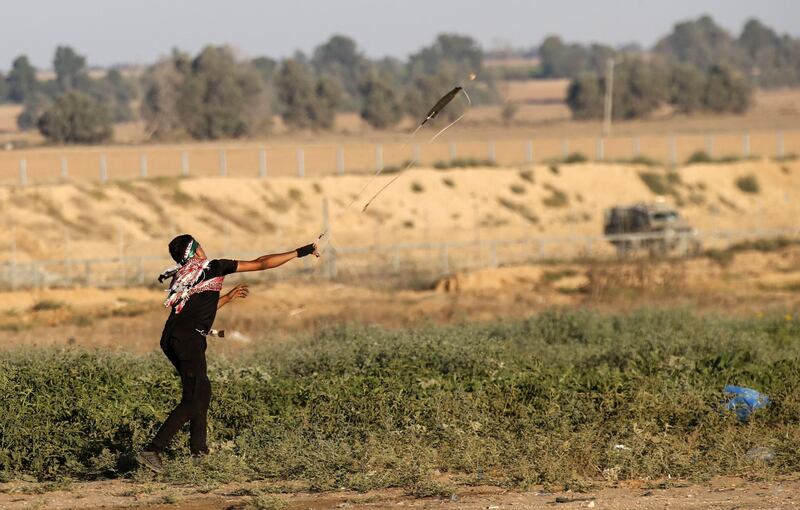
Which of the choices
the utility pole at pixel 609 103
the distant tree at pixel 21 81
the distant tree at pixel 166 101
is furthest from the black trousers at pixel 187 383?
the distant tree at pixel 21 81

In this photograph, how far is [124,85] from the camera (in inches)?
5374

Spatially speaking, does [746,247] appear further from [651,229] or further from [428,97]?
[428,97]

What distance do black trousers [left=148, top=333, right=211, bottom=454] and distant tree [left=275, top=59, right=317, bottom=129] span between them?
253 ft

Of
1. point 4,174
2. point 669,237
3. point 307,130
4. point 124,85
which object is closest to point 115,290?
point 669,237

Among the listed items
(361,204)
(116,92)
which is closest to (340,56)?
(116,92)

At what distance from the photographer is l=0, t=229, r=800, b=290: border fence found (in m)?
30.2

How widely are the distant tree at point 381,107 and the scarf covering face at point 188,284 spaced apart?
78771 mm

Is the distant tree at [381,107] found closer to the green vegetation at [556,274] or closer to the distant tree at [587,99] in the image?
the distant tree at [587,99]

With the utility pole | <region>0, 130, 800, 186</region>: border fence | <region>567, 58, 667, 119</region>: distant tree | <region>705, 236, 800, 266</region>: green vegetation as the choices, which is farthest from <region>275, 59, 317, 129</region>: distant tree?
<region>705, 236, 800, 266</region>: green vegetation

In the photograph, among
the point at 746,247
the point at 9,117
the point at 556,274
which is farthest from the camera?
the point at 9,117

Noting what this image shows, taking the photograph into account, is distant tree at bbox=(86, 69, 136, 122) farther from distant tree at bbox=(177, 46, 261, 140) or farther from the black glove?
the black glove

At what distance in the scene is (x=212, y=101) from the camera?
242 feet

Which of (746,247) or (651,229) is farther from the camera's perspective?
(746,247)

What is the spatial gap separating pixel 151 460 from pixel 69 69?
12592 centimetres
